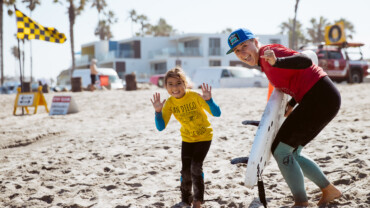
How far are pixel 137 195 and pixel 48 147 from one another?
2811 millimetres

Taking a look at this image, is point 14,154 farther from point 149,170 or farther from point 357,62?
point 357,62

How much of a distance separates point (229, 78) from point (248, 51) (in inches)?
616

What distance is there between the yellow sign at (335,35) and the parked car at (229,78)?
14.0 ft

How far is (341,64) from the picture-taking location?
18.3 metres

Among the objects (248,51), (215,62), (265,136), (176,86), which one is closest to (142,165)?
(176,86)

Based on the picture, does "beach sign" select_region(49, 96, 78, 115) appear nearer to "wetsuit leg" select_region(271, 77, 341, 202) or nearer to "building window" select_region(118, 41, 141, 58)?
"wetsuit leg" select_region(271, 77, 341, 202)

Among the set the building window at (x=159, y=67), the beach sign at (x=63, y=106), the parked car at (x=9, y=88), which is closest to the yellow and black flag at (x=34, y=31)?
the beach sign at (x=63, y=106)

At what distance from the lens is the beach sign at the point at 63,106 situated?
10.4 m

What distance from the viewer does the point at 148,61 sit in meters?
47.7

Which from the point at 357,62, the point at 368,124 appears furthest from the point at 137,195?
the point at 357,62

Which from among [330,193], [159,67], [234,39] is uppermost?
[159,67]

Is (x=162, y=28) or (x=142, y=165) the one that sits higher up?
(x=162, y=28)

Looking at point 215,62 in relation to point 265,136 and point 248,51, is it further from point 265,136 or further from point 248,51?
point 265,136

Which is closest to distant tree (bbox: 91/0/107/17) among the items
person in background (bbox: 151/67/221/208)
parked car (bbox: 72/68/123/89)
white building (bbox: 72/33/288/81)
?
white building (bbox: 72/33/288/81)
